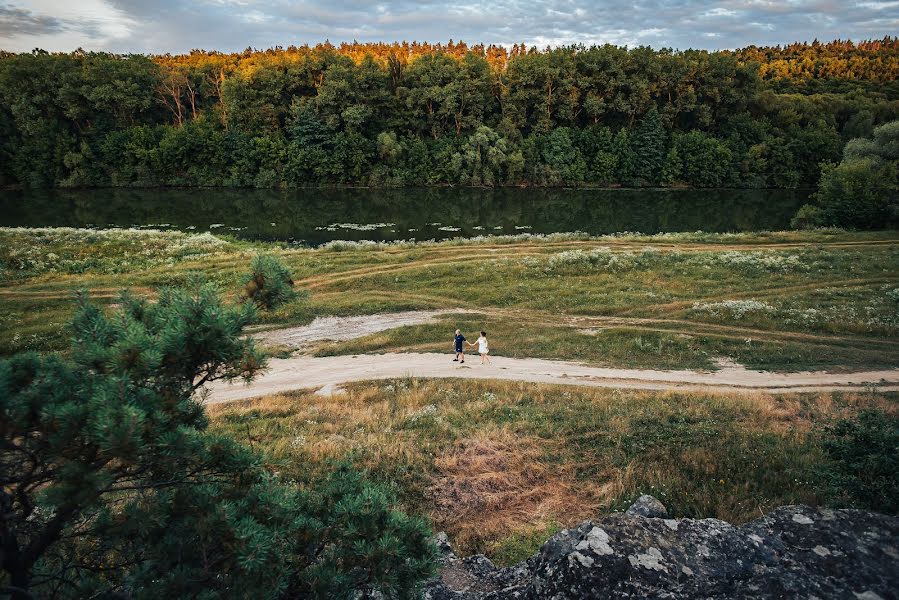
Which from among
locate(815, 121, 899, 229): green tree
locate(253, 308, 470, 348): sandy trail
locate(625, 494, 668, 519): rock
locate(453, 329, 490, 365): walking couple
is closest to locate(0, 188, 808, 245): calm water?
locate(815, 121, 899, 229): green tree

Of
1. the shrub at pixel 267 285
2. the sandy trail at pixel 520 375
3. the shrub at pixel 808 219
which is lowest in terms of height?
the sandy trail at pixel 520 375

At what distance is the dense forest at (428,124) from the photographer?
10844 cm

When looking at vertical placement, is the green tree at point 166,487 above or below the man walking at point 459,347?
above

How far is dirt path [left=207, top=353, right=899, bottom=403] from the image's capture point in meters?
23.1

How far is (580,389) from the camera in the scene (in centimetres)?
2261

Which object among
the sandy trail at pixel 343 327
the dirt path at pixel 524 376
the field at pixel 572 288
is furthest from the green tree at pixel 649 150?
the dirt path at pixel 524 376

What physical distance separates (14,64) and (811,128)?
17185 cm

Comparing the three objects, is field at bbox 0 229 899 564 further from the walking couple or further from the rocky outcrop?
the rocky outcrop

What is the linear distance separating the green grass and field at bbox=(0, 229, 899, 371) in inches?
213

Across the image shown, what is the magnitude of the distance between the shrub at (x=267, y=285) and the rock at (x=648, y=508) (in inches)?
370

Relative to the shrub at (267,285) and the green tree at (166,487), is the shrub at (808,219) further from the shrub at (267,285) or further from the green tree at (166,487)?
the green tree at (166,487)

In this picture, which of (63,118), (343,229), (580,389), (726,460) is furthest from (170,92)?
(726,460)

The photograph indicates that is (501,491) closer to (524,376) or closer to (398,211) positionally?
(524,376)

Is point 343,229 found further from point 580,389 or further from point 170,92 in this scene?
point 170,92
